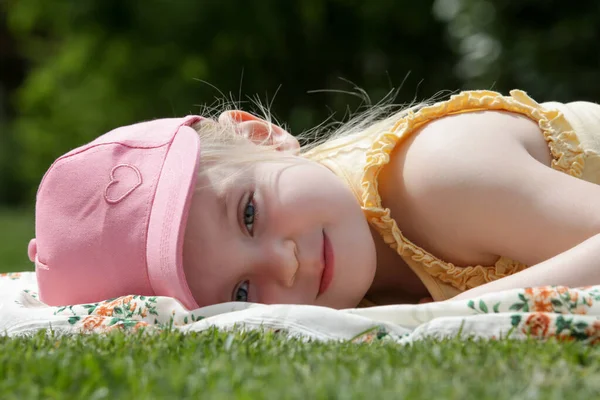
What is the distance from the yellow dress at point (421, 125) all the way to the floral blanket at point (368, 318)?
49 centimetres

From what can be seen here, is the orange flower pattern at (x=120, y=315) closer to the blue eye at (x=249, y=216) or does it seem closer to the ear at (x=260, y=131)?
the blue eye at (x=249, y=216)

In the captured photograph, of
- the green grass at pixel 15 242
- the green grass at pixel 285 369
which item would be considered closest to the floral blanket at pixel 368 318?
the green grass at pixel 285 369

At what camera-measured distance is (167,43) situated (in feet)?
32.9

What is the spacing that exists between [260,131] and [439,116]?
50cm

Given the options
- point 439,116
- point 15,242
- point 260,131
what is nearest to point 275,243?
point 260,131

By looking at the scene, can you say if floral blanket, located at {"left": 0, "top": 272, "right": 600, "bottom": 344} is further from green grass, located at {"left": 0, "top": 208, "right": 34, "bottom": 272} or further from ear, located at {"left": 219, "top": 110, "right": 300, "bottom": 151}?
green grass, located at {"left": 0, "top": 208, "right": 34, "bottom": 272}

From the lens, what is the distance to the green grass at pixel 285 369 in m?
1.05

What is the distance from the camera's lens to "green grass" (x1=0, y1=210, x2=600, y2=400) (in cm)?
105

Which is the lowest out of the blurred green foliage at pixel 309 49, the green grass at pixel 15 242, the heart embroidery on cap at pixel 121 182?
the green grass at pixel 15 242

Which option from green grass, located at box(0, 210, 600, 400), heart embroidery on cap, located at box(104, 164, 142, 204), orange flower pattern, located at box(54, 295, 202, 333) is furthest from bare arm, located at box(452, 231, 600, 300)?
heart embroidery on cap, located at box(104, 164, 142, 204)

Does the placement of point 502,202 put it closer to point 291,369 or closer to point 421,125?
point 421,125

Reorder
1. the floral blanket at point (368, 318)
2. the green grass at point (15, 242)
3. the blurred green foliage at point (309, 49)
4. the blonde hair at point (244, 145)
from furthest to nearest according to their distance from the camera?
1. the blurred green foliage at point (309, 49)
2. the green grass at point (15, 242)
3. the blonde hair at point (244, 145)
4. the floral blanket at point (368, 318)

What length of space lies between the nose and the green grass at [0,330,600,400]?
443 millimetres

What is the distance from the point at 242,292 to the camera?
1987mm
